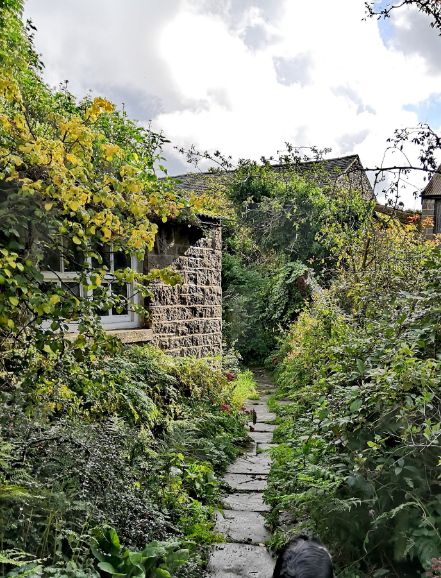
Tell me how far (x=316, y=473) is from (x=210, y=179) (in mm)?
14912

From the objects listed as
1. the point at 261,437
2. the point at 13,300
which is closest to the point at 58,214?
the point at 13,300

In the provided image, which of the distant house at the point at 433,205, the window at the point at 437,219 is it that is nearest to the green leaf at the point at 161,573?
the distant house at the point at 433,205

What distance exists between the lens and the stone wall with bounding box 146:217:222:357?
795 cm

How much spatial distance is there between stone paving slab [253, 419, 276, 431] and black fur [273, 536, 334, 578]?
6.13 metres

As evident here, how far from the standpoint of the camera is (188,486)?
5.46m

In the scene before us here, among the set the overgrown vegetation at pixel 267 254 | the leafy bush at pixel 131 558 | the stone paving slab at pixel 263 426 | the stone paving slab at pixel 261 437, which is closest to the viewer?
the leafy bush at pixel 131 558

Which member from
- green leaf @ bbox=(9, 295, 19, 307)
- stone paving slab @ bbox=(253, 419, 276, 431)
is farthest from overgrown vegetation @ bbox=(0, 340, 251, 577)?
stone paving slab @ bbox=(253, 419, 276, 431)

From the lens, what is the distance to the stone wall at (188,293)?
7945 millimetres

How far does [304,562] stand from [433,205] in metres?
15.3

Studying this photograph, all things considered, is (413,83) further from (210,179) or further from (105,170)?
(210,179)

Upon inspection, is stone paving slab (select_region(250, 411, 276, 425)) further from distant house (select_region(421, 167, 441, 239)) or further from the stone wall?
distant house (select_region(421, 167, 441, 239))

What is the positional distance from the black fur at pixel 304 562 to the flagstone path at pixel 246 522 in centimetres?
183

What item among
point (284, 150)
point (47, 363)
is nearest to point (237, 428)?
point (47, 363)

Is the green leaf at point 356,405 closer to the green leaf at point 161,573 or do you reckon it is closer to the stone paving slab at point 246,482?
the green leaf at point 161,573
